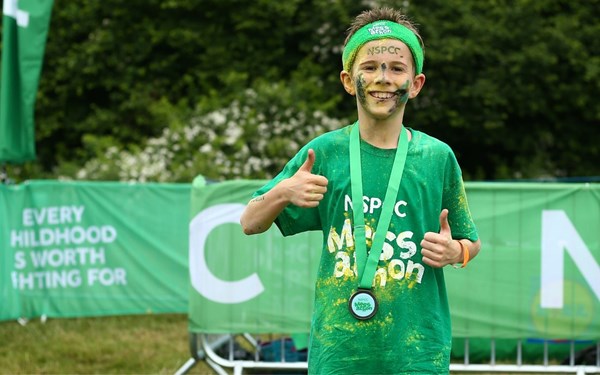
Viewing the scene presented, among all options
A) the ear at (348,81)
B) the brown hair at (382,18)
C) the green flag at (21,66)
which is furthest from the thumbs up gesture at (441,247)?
the green flag at (21,66)

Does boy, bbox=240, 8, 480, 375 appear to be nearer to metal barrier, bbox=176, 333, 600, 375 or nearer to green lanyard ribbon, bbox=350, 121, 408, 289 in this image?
green lanyard ribbon, bbox=350, 121, 408, 289

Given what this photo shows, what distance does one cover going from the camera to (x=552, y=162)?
22719 mm

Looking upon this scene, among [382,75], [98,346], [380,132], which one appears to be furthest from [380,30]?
[98,346]

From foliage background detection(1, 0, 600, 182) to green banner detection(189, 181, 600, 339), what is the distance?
12.6 m

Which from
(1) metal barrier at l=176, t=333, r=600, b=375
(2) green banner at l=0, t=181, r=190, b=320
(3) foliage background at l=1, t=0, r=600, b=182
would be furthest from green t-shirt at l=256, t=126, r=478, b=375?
(3) foliage background at l=1, t=0, r=600, b=182

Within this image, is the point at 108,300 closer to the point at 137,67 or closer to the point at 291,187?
the point at 291,187

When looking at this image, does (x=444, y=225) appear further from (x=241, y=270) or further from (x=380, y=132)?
(x=241, y=270)

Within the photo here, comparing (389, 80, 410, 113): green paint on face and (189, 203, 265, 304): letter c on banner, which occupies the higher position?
(389, 80, 410, 113): green paint on face

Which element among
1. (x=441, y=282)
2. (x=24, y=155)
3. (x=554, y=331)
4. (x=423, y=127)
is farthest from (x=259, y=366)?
(x=423, y=127)

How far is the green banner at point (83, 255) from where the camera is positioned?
9445 mm

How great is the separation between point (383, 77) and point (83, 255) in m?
7.04

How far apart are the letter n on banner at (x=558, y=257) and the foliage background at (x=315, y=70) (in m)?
12.7

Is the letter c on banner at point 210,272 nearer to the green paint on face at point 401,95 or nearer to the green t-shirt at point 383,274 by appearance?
the green t-shirt at point 383,274

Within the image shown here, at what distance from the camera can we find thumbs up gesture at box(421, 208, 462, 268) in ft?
9.71
